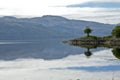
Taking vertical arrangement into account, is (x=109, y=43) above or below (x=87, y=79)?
below

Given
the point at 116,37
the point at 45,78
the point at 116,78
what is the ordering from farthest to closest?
the point at 116,37, the point at 45,78, the point at 116,78

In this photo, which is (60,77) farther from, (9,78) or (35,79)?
(9,78)

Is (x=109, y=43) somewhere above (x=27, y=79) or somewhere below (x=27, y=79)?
below

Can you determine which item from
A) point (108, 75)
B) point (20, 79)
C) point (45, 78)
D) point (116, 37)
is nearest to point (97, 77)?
point (108, 75)

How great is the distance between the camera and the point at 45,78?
54.4 metres

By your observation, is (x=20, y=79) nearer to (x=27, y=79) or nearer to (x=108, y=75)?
(x=27, y=79)

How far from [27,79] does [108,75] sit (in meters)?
11.9

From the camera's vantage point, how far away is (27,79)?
177 ft

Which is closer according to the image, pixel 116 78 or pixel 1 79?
pixel 116 78

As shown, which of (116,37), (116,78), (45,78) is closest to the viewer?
(116,78)

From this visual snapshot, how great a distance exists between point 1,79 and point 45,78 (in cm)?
629

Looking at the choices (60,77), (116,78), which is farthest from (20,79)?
(116,78)

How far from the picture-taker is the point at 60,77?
54781 mm

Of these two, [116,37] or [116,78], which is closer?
[116,78]
